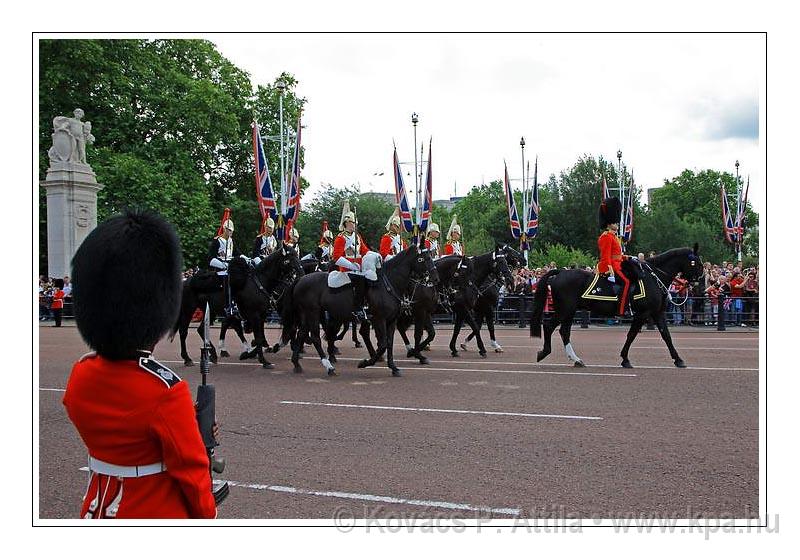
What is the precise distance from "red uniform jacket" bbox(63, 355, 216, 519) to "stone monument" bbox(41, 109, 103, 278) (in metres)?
21.9

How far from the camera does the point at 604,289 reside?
40.6 ft

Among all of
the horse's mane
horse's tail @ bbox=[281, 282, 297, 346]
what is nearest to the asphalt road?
horse's tail @ bbox=[281, 282, 297, 346]

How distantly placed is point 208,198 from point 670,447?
24.9 metres

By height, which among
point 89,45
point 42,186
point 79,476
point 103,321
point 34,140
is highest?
point 89,45

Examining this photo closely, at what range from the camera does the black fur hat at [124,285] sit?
266 centimetres

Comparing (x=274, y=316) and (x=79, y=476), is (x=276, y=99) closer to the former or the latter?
(x=274, y=316)

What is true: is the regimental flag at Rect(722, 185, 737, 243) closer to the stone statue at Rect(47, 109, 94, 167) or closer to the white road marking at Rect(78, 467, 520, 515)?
the stone statue at Rect(47, 109, 94, 167)

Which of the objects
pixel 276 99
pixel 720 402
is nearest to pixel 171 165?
pixel 276 99

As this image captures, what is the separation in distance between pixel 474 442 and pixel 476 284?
7.85 m

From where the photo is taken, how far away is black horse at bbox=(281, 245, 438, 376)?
11305 millimetres

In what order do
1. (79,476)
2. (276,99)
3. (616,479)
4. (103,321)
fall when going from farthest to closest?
(276,99)
(79,476)
(616,479)
(103,321)

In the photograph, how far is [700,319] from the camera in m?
21.2

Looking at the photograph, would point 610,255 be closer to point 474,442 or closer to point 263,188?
point 474,442

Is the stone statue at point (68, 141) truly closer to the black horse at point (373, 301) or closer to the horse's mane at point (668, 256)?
the black horse at point (373, 301)
